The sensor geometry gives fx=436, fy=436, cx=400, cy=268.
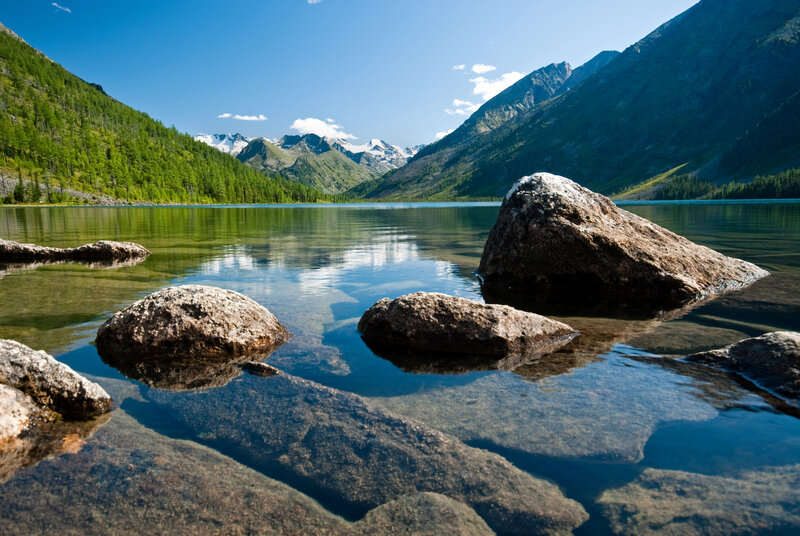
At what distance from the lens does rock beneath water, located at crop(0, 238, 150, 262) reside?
1906 cm

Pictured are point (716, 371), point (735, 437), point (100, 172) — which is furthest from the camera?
point (100, 172)

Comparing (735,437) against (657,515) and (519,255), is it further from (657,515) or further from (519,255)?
(519,255)

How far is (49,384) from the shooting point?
5.46m

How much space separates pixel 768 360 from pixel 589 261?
6.33 meters

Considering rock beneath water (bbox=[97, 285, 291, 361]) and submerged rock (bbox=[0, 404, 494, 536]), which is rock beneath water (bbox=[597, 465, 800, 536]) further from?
rock beneath water (bbox=[97, 285, 291, 361])

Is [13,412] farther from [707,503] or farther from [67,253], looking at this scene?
[67,253]

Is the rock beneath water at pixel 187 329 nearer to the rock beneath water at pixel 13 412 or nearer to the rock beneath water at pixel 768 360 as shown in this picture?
the rock beneath water at pixel 13 412

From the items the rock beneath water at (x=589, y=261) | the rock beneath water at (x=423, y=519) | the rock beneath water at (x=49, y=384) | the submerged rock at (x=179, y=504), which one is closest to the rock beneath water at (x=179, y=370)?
the rock beneath water at (x=49, y=384)

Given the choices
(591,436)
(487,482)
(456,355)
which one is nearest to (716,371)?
(591,436)

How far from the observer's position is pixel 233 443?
4914 millimetres

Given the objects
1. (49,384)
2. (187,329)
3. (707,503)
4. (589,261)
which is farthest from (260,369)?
(589,261)

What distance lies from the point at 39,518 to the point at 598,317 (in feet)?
34.0

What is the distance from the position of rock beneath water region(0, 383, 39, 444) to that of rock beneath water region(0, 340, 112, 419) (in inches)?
5.1

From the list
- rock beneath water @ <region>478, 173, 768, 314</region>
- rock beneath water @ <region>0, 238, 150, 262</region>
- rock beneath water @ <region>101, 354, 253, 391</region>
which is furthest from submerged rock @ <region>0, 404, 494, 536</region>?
rock beneath water @ <region>0, 238, 150, 262</region>
